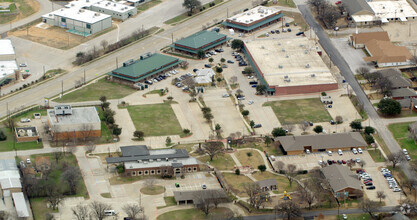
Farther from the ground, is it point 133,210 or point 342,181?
point 342,181

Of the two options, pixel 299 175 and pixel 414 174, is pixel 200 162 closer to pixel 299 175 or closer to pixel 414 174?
pixel 299 175

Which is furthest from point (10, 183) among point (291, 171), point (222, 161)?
point (291, 171)

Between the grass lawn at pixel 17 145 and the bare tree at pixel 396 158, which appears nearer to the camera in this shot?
the bare tree at pixel 396 158

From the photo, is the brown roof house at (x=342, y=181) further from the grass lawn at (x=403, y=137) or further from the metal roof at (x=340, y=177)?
the grass lawn at (x=403, y=137)

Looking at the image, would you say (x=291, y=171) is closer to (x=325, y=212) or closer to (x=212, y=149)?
(x=325, y=212)

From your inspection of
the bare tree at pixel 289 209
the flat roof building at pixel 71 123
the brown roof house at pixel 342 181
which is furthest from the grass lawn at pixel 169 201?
the flat roof building at pixel 71 123

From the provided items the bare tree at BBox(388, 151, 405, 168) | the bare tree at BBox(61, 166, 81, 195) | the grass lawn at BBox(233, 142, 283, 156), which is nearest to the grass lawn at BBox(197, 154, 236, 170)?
the grass lawn at BBox(233, 142, 283, 156)
